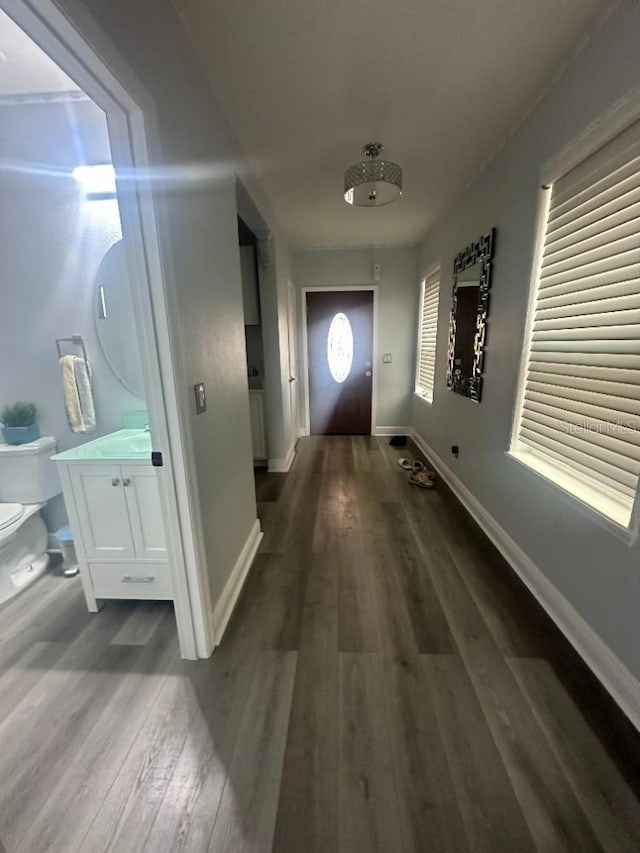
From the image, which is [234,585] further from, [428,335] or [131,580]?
[428,335]

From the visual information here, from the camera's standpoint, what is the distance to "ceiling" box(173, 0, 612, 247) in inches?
48.5

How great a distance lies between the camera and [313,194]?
267 cm

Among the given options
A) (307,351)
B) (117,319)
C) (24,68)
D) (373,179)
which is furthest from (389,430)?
(24,68)

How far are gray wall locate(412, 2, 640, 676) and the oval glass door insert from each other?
1.66 meters

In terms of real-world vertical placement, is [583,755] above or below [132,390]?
below

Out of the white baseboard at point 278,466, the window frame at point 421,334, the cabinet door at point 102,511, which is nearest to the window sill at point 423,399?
the window frame at point 421,334

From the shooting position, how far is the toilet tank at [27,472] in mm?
1893

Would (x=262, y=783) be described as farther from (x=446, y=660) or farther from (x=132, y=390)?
(x=132, y=390)

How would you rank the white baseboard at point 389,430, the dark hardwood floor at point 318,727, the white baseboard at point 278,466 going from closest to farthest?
the dark hardwood floor at point 318,727, the white baseboard at point 278,466, the white baseboard at point 389,430

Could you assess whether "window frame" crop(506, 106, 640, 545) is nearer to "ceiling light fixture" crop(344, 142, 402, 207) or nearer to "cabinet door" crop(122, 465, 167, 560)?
"ceiling light fixture" crop(344, 142, 402, 207)

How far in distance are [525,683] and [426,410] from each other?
2900mm

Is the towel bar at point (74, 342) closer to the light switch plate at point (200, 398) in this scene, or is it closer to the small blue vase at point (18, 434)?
the small blue vase at point (18, 434)

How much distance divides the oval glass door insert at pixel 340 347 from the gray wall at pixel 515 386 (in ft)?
5.46

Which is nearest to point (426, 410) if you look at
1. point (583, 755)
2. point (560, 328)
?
point (560, 328)
